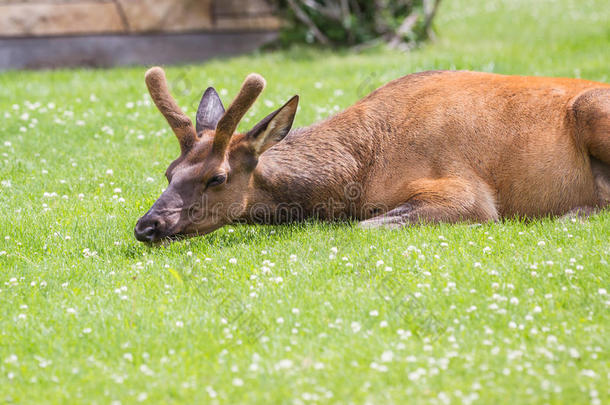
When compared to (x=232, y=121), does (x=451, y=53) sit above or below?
below

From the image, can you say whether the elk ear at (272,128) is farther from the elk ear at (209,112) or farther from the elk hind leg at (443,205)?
the elk hind leg at (443,205)

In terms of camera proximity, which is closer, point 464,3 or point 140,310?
point 140,310

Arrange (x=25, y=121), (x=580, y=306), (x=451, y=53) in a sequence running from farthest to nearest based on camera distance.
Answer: (x=451, y=53)
(x=25, y=121)
(x=580, y=306)

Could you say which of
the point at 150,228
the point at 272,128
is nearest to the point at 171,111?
the point at 272,128

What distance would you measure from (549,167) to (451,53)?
715 cm

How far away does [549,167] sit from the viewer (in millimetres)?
6637

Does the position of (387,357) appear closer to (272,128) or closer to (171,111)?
(272,128)

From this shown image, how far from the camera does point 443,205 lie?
21.0ft

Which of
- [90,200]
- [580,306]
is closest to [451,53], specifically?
[90,200]

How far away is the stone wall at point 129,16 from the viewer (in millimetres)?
13938

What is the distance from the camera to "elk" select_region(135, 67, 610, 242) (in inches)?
251

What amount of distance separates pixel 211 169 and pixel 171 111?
0.70 m

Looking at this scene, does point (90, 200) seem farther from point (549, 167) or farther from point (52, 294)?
point (549, 167)

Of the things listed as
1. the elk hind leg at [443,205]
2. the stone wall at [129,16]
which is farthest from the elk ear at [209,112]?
the stone wall at [129,16]
